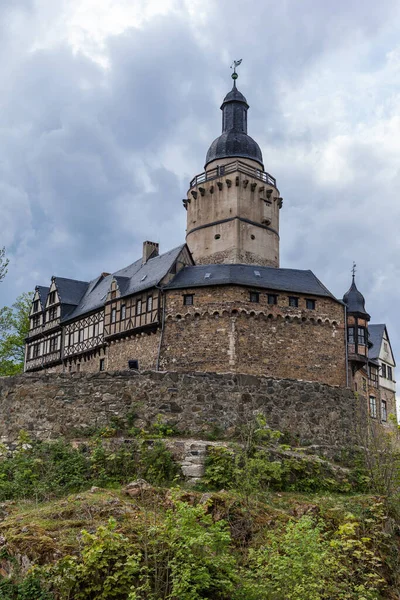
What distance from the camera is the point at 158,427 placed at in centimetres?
2002

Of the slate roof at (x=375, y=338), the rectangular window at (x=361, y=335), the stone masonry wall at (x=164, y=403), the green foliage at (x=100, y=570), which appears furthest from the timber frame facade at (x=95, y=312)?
the green foliage at (x=100, y=570)

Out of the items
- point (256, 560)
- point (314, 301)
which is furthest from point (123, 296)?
point (256, 560)

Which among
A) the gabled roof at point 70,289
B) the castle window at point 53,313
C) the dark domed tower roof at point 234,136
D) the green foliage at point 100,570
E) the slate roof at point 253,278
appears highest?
the dark domed tower roof at point 234,136

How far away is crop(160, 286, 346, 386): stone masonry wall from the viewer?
37.3 m

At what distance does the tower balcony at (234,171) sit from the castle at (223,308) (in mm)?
118

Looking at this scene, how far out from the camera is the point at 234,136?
2128 inches

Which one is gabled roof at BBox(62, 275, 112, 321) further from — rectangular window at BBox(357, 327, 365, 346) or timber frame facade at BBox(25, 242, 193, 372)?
rectangular window at BBox(357, 327, 365, 346)

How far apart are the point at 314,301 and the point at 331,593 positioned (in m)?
27.3

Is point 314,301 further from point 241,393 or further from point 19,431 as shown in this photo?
point 19,431

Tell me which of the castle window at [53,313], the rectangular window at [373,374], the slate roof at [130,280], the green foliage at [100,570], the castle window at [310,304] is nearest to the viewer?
the green foliage at [100,570]

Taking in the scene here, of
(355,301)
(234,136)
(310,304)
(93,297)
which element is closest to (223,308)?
(310,304)

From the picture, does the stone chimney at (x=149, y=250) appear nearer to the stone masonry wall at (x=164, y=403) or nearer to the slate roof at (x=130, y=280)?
the slate roof at (x=130, y=280)

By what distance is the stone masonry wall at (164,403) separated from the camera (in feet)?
67.4

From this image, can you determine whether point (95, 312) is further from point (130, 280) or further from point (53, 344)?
point (53, 344)
